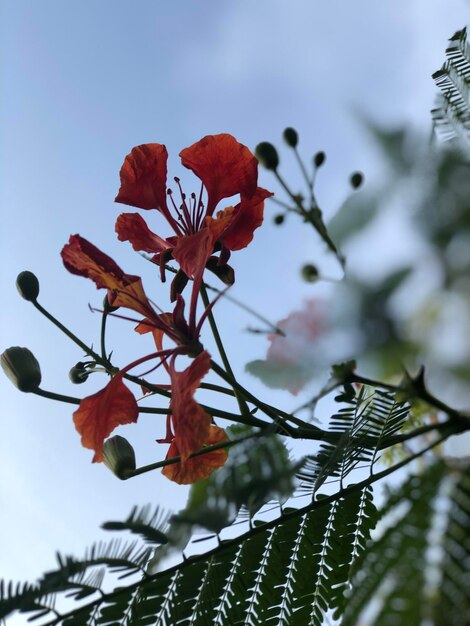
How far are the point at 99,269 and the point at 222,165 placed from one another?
34 centimetres

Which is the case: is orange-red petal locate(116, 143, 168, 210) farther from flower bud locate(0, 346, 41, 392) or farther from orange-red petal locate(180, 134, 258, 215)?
flower bud locate(0, 346, 41, 392)

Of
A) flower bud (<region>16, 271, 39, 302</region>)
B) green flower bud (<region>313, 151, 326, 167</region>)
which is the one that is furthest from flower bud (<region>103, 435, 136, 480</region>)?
green flower bud (<region>313, 151, 326, 167</region>)

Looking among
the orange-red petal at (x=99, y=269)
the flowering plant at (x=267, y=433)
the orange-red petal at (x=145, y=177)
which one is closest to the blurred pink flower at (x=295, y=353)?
the flowering plant at (x=267, y=433)

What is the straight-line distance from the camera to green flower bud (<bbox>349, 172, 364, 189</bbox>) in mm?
914

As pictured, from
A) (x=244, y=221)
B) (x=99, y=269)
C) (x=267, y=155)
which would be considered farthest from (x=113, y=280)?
(x=267, y=155)

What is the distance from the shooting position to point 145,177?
162 cm

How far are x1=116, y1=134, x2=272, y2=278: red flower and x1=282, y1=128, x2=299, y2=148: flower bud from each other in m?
0.30

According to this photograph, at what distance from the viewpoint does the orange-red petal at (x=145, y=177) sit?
1.59 meters

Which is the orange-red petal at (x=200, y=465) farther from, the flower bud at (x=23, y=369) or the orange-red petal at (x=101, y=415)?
the flower bud at (x=23, y=369)

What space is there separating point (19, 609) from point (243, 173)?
0.94 metres

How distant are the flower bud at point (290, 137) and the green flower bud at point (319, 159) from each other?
0.15 feet

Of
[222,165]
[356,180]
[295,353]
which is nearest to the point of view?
[295,353]

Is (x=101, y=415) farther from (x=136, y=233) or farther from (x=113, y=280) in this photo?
(x=136, y=233)

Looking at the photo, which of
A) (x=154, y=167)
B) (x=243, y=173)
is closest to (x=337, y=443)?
(x=243, y=173)
